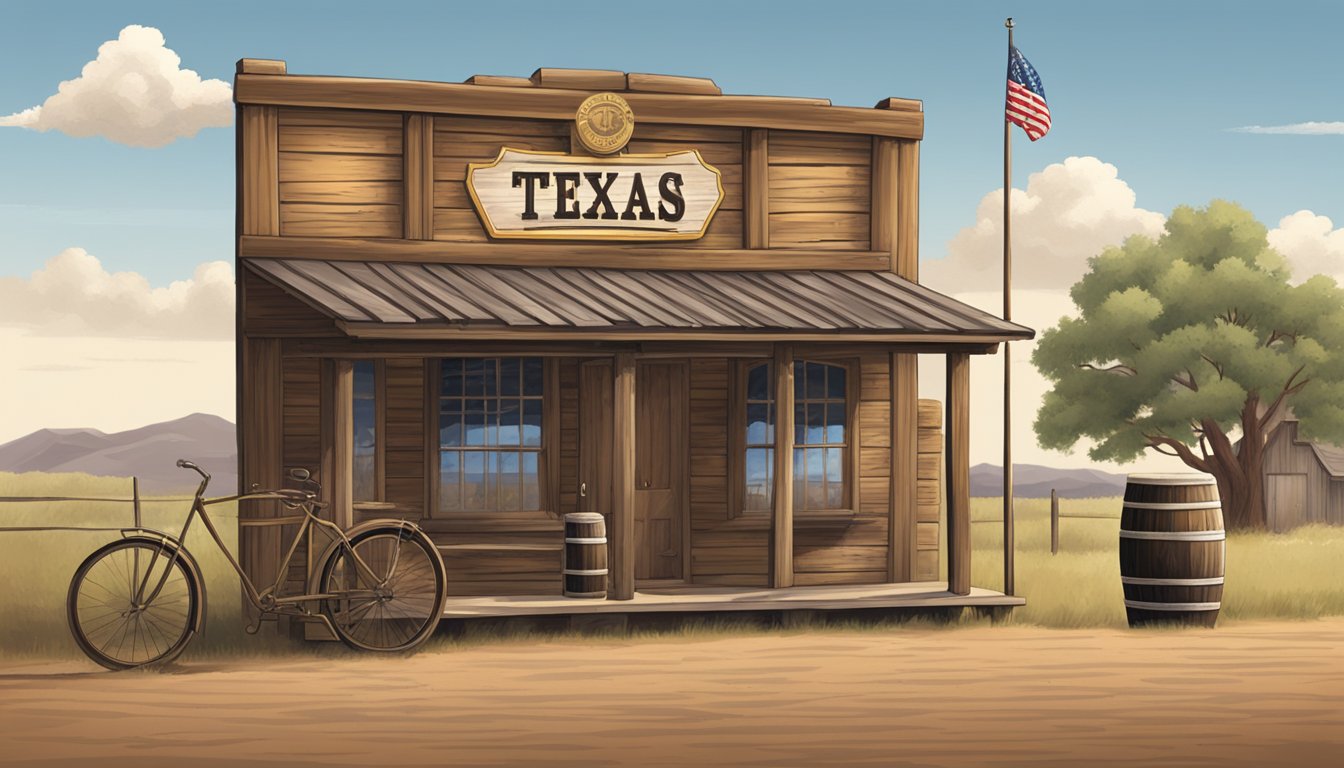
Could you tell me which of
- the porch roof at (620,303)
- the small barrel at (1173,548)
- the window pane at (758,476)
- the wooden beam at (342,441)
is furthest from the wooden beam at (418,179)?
the small barrel at (1173,548)

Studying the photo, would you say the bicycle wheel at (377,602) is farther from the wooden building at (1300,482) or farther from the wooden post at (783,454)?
the wooden building at (1300,482)

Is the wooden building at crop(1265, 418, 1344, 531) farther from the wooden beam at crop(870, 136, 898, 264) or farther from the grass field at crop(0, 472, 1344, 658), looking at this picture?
the wooden beam at crop(870, 136, 898, 264)

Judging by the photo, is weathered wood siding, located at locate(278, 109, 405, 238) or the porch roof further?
weathered wood siding, located at locate(278, 109, 405, 238)

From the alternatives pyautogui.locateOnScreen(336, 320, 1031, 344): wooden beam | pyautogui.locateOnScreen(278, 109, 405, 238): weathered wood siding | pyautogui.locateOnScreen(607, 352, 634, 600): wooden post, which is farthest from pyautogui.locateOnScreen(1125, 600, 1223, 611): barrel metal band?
pyautogui.locateOnScreen(278, 109, 405, 238): weathered wood siding

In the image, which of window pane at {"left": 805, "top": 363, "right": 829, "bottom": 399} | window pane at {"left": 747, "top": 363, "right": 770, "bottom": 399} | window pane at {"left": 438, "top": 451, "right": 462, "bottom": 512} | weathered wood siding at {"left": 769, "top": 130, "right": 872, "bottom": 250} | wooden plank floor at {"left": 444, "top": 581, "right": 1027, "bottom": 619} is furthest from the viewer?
weathered wood siding at {"left": 769, "top": 130, "right": 872, "bottom": 250}

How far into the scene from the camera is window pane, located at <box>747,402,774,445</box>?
16.5 m

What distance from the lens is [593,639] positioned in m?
14.2

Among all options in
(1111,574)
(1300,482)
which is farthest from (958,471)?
(1300,482)

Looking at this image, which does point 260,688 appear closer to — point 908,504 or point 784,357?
point 784,357

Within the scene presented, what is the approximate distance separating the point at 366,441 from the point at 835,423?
162 inches

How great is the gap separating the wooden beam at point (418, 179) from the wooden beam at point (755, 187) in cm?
277

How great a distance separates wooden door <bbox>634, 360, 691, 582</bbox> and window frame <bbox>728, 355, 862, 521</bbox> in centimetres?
41

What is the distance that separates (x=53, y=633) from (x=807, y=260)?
703 centimetres

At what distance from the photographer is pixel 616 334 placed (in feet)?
46.9
